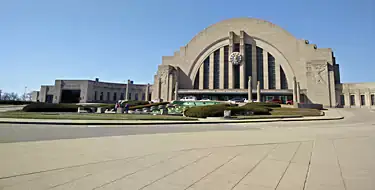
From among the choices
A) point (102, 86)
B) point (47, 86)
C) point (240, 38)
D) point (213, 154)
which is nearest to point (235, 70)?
point (240, 38)

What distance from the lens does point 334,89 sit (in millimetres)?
48375

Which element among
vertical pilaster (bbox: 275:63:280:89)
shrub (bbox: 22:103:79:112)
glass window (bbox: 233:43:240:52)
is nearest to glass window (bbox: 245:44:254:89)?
glass window (bbox: 233:43:240:52)

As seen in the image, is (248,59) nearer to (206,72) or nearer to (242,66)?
(242,66)

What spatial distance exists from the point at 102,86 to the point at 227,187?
73.0 m

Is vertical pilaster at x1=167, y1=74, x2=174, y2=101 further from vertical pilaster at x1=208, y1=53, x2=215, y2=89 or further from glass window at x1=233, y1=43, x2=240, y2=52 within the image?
glass window at x1=233, y1=43, x2=240, y2=52

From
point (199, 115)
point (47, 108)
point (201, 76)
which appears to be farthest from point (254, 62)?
point (47, 108)

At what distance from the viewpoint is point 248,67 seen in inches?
2260

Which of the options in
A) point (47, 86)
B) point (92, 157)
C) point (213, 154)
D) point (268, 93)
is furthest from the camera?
point (47, 86)

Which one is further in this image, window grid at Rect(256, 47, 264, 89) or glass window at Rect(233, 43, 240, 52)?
glass window at Rect(233, 43, 240, 52)

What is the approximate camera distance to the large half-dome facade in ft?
162

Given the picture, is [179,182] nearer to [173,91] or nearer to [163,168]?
[163,168]

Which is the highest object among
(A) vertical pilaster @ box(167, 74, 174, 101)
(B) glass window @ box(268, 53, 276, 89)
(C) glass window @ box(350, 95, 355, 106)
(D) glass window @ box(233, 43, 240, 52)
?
(D) glass window @ box(233, 43, 240, 52)

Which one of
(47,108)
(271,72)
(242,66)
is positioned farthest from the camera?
(271,72)

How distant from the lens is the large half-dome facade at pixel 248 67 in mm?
49500
